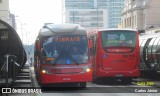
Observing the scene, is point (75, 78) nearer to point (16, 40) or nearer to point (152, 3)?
point (16, 40)

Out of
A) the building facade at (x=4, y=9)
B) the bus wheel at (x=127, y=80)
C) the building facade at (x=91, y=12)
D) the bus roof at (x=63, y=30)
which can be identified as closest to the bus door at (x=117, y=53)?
the bus wheel at (x=127, y=80)

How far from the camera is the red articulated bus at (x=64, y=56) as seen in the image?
21797mm

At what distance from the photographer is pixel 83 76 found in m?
22.0

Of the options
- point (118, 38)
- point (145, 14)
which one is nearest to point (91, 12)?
point (145, 14)

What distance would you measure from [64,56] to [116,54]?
4969 millimetres

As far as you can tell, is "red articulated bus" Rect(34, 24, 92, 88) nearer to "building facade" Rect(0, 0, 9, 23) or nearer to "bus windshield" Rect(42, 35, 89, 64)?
"bus windshield" Rect(42, 35, 89, 64)

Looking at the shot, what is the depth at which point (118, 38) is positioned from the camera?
26.7 m

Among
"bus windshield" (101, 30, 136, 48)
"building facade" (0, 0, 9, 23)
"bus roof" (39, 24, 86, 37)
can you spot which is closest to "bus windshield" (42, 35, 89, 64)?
"bus roof" (39, 24, 86, 37)

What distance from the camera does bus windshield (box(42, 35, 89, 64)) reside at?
22.1 m

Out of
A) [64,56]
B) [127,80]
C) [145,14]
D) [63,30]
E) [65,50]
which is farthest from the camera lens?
[145,14]

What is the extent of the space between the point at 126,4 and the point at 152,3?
11.9 m

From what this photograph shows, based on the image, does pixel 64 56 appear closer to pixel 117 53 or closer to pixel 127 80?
pixel 117 53

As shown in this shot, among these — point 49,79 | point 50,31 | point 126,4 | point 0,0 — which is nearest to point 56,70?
point 49,79

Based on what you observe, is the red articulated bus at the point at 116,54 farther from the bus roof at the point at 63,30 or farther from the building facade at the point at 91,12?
the building facade at the point at 91,12
